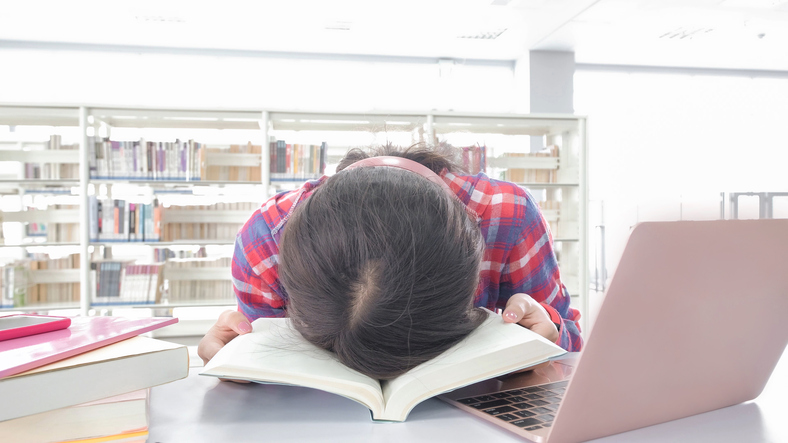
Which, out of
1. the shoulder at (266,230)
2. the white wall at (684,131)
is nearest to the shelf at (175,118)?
the shoulder at (266,230)

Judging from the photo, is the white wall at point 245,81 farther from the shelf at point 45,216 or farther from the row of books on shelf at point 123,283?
the row of books on shelf at point 123,283

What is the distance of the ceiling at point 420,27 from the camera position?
427cm

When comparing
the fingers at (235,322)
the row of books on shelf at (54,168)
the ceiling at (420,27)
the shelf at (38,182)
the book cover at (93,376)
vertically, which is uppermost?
the ceiling at (420,27)

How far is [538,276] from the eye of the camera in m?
0.84

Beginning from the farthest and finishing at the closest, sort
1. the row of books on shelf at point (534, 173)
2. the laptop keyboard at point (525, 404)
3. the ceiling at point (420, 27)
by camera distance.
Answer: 1. the ceiling at point (420, 27)
2. the row of books on shelf at point (534, 173)
3. the laptop keyboard at point (525, 404)

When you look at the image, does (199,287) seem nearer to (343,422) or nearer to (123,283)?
(123,283)

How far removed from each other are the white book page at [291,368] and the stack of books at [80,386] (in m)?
0.05

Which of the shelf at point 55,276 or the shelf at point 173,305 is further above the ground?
the shelf at point 55,276

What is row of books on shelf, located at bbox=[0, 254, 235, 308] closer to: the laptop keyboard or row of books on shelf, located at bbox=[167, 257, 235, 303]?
row of books on shelf, located at bbox=[167, 257, 235, 303]

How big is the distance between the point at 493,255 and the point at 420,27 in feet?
14.2

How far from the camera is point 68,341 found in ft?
1.29

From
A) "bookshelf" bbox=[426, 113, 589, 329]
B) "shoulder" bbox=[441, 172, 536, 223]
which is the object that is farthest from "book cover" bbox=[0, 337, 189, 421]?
"bookshelf" bbox=[426, 113, 589, 329]

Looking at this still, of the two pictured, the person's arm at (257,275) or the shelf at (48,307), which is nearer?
the person's arm at (257,275)

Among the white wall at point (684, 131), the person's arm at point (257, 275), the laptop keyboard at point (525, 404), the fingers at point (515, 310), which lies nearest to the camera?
the laptop keyboard at point (525, 404)
